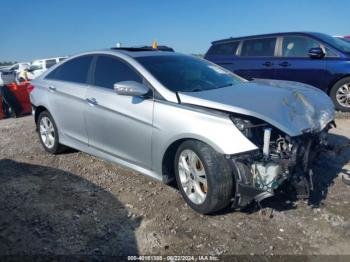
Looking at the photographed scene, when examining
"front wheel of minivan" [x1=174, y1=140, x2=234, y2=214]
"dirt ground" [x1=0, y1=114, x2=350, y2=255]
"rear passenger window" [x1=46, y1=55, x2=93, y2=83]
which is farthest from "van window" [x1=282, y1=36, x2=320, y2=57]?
"front wheel of minivan" [x1=174, y1=140, x2=234, y2=214]

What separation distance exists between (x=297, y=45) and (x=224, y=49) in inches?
74.5

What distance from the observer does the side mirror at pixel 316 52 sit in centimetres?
788

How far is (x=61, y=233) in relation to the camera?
3.47 meters

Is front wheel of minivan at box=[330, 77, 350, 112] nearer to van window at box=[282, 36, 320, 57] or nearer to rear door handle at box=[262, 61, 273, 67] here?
van window at box=[282, 36, 320, 57]

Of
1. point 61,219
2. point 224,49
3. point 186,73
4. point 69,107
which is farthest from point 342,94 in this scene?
point 61,219

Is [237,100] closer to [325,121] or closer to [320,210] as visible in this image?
[325,121]

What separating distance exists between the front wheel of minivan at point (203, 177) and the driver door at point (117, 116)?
0.47 metres

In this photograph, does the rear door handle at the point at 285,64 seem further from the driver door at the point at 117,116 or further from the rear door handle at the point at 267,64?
the driver door at the point at 117,116

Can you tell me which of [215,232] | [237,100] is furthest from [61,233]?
[237,100]

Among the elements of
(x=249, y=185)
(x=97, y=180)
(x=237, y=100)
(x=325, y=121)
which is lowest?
(x=97, y=180)

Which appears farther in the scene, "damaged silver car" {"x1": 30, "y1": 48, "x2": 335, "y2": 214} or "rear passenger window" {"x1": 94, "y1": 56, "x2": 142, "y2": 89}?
"rear passenger window" {"x1": 94, "y1": 56, "x2": 142, "y2": 89}

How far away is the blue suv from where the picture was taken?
7930 mm

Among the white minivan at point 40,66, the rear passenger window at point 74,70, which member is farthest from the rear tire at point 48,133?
the white minivan at point 40,66

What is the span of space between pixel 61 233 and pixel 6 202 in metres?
1.10
